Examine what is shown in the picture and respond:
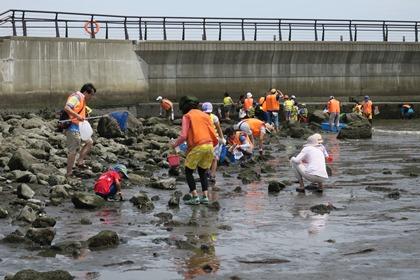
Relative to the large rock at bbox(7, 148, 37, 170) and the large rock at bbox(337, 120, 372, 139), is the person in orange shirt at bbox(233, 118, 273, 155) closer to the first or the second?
the large rock at bbox(7, 148, 37, 170)

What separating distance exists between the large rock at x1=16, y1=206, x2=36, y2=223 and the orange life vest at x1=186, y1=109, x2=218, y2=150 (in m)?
2.79

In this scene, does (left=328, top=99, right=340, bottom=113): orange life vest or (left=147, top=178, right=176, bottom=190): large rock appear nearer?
(left=147, top=178, right=176, bottom=190): large rock

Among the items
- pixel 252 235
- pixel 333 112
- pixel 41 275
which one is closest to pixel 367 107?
pixel 333 112

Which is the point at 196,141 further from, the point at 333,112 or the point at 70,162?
the point at 333,112

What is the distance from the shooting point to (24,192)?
10.7 m

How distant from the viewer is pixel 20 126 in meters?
20.8

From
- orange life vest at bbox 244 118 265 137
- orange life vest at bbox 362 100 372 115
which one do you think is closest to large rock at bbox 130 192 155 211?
orange life vest at bbox 244 118 265 137

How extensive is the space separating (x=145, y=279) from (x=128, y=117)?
17.6m

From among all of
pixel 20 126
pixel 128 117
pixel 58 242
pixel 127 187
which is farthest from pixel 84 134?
pixel 128 117

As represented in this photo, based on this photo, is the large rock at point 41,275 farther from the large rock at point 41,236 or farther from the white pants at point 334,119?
the white pants at point 334,119

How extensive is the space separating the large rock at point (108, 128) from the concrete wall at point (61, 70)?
27.2 feet

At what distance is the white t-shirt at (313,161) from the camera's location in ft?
40.7

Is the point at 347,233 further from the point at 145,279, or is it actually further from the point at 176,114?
the point at 176,114

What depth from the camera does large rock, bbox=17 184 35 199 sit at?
1069cm
